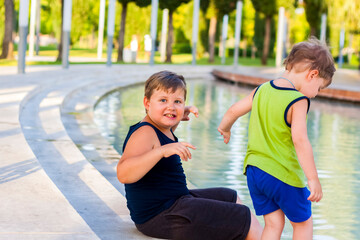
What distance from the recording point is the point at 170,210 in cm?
373

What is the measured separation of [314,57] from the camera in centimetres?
355

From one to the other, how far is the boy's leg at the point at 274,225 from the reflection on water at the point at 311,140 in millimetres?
1168

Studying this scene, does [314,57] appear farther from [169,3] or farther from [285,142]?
[169,3]

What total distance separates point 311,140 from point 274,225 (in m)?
6.63

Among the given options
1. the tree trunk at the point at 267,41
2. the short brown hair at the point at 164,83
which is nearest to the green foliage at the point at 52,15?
the tree trunk at the point at 267,41

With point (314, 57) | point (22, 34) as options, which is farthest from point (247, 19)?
point (314, 57)

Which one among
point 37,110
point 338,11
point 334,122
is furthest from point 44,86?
point 338,11

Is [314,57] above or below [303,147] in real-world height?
above

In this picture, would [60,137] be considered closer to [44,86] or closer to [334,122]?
[44,86]

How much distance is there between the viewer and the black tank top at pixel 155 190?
376cm

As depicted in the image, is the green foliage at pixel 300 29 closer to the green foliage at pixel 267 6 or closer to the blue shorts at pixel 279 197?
the green foliage at pixel 267 6

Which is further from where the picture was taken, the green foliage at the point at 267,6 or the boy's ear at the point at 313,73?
the green foliage at the point at 267,6

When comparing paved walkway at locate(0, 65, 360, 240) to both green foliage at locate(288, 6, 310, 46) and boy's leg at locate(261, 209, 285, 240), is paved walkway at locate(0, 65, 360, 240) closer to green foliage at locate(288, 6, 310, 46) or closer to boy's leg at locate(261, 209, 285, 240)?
boy's leg at locate(261, 209, 285, 240)

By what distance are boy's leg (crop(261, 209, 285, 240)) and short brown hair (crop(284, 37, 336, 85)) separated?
2.57 ft
